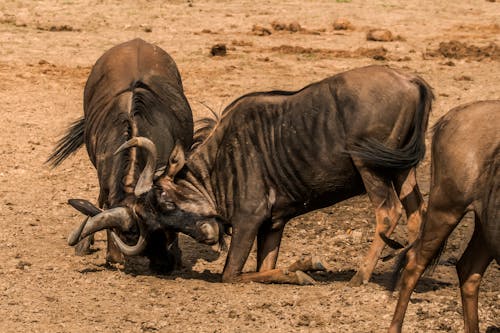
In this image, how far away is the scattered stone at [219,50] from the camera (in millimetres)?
15070

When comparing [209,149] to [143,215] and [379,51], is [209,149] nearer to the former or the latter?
[143,215]

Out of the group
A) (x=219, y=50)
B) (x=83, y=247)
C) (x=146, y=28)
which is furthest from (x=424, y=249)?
(x=146, y=28)

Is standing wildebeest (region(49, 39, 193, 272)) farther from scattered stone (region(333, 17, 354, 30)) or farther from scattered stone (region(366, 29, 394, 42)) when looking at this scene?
scattered stone (region(333, 17, 354, 30))

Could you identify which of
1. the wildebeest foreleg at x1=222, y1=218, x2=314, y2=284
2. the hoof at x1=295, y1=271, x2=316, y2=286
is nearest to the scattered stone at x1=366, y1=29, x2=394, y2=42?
the wildebeest foreleg at x1=222, y1=218, x2=314, y2=284

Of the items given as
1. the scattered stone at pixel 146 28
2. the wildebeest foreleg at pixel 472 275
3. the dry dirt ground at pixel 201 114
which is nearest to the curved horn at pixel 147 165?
the dry dirt ground at pixel 201 114

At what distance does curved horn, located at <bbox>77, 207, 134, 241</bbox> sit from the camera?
7492mm

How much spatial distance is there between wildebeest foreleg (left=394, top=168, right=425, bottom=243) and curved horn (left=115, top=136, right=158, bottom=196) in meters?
1.76

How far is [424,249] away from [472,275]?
38 centimetres

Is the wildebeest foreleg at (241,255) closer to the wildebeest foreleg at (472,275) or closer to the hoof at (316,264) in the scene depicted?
the hoof at (316,264)

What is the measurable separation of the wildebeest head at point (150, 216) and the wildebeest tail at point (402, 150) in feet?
3.97

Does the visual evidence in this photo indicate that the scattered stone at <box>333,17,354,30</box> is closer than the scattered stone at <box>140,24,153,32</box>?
No

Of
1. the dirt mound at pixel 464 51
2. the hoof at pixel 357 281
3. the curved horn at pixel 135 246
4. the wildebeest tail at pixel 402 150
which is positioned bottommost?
the dirt mound at pixel 464 51

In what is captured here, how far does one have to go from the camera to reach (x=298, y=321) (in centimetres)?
666

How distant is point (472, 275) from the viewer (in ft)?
21.0
